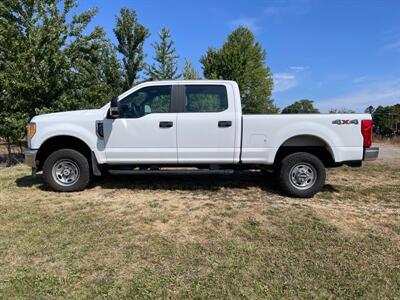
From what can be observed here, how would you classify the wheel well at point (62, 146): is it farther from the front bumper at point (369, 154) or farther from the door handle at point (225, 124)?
the front bumper at point (369, 154)

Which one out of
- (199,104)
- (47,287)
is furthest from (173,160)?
(47,287)

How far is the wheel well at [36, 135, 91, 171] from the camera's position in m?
7.09

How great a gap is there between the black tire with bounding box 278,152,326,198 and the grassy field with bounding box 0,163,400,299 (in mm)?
232

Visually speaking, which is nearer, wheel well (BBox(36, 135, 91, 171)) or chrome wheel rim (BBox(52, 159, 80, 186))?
chrome wheel rim (BBox(52, 159, 80, 186))

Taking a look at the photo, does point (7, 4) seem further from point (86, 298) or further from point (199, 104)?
point (86, 298)

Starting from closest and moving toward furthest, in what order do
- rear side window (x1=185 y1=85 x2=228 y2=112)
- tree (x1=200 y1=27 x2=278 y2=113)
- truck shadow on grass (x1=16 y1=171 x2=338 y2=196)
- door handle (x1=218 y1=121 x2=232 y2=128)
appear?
door handle (x1=218 y1=121 x2=232 y2=128)
rear side window (x1=185 y1=85 x2=228 y2=112)
truck shadow on grass (x1=16 y1=171 x2=338 y2=196)
tree (x1=200 y1=27 x2=278 y2=113)

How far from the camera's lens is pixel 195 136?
676 cm

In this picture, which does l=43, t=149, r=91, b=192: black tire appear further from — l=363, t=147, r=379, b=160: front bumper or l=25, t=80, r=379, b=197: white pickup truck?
l=363, t=147, r=379, b=160: front bumper

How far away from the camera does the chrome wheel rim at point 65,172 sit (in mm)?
6957

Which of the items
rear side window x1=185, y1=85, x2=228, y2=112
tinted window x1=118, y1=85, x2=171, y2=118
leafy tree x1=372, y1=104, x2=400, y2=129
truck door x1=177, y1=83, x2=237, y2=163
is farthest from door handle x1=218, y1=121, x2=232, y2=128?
leafy tree x1=372, y1=104, x2=400, y2=129

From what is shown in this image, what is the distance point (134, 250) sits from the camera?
4.46 meters

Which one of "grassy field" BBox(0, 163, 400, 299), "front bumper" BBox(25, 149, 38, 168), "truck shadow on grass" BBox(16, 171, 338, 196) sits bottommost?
"grassy field" BBox(0, 163, 400, 299)

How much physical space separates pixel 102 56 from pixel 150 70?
4255mm

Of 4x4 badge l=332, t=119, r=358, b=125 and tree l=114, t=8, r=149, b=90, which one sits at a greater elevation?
tree l=114, t=8, r=149, b=90
